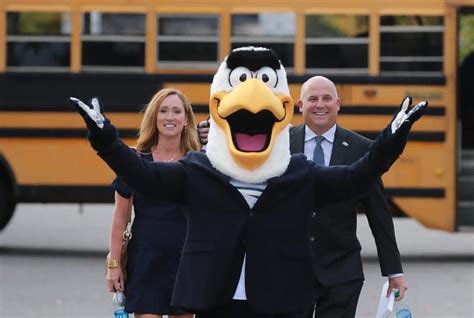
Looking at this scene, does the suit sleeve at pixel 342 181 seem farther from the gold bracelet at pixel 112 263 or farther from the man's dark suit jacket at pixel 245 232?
the gold bracelet at pixel 112 263

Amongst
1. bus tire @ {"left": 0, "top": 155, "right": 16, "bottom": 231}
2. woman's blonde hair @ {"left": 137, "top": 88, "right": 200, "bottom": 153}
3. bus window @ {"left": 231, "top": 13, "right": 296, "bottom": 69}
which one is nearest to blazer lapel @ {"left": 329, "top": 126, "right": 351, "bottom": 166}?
woman's blonde hair @ {"left": 137, "top": 88, "right": 200, "bottom": 153}

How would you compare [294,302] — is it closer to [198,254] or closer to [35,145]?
[198,254]

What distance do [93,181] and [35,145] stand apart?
0.65 m

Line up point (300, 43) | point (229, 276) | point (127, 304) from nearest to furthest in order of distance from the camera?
point (229, 276)
point (127, 304)
point (300, 43)

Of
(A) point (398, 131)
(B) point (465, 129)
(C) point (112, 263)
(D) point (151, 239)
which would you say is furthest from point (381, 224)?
(B) point (465, 129)

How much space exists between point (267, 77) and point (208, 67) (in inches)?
352

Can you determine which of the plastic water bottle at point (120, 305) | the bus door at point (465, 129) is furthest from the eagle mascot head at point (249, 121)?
the bus door at point (465, 129)

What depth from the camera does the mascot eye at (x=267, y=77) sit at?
5.04 meters

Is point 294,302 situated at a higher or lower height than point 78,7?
lower

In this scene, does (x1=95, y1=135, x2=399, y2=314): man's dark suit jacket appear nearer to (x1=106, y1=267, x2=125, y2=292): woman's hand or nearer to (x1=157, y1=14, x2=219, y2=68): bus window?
(x1=106, y1=267, x2=125, y2=292): woman's hand

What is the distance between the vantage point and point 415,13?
45.7 feet

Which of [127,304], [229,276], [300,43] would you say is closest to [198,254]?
[229,276]

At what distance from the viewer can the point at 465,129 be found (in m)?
15.2

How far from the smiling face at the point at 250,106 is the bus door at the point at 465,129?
9.12 metres
